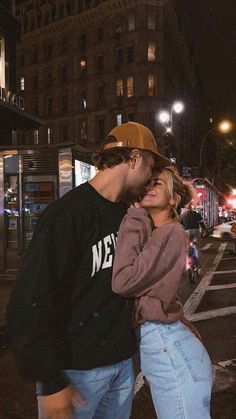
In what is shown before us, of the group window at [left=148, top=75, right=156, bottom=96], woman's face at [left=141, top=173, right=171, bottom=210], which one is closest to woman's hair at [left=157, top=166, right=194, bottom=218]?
woman's face at [left=141, top=173, right=171, bottom=210]

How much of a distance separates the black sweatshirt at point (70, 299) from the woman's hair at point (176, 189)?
35cm

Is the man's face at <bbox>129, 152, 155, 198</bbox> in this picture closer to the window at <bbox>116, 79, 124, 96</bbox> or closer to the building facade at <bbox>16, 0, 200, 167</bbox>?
the building facade at <bbox>16, 0, 200, 167</bbox>

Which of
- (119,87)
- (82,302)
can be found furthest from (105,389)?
(119,87)

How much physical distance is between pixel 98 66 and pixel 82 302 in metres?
58.7

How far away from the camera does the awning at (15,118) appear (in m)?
14.4

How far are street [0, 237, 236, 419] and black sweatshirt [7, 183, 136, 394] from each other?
2.49 metres

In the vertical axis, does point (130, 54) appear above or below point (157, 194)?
above

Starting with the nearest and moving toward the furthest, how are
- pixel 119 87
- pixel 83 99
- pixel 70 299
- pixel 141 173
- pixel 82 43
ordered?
pixel 70 299, pixel 141 173, pixel 119 87, pixel 83 99, pixel 82 43

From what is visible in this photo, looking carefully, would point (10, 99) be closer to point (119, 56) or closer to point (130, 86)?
point (130, 86)

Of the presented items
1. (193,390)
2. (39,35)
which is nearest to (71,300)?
(193,390)

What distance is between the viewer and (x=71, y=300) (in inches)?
77.0

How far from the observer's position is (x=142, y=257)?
2.07 m

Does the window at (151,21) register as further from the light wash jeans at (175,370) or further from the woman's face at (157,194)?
the light wash jeans at (175,370)

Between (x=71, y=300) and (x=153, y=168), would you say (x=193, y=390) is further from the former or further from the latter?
(x=153, y=168)
